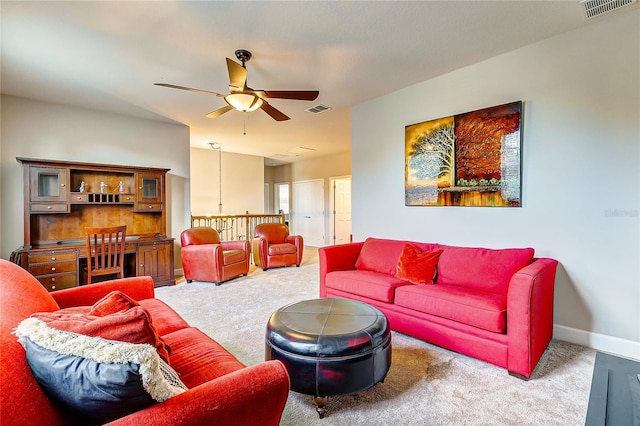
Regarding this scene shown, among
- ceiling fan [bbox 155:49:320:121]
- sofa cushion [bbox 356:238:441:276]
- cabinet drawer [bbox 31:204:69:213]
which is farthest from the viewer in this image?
cabinet drawer [bbox 31:204:69:213]

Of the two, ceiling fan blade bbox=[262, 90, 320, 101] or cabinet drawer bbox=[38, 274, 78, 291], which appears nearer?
ceiling fan blade bbox=[262, 90, 320, 101]

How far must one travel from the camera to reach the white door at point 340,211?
811 cm

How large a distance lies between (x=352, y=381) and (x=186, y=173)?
4.70m

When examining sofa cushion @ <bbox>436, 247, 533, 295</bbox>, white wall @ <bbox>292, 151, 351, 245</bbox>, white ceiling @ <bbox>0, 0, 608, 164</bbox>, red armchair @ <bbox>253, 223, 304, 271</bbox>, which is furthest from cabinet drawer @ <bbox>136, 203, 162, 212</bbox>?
white wall @ <bbox>292, 151, 351, 245</bbox>

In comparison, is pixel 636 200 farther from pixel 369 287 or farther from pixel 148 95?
pixel 148 95

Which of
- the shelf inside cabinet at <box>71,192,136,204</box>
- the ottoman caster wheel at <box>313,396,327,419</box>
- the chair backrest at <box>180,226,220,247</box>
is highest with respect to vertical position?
the shelf inside cabinet at <box>71,192,136,204</box>

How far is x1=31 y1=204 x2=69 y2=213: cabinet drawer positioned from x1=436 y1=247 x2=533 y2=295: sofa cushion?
15.5 ft

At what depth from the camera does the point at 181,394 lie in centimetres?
88

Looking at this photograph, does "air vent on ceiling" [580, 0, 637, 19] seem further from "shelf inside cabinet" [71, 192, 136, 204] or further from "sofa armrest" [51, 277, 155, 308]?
"shelf inside cabinet" [71, 192, 136, 204]

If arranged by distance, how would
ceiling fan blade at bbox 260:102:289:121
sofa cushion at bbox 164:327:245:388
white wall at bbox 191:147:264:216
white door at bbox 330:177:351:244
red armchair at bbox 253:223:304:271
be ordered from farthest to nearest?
white door at bbox 330:177:351:244 < white wall at bbox 191:147:264:216 < red armchair at bbox 253:223:304:271 < ceiling fan blade at bbox 260:102:289:121 < sofa cushion at bbox 164:327:245:388

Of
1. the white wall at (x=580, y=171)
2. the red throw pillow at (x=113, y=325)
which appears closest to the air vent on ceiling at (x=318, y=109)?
the white wall at (x=580, y=171)

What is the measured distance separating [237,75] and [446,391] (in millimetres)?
2875

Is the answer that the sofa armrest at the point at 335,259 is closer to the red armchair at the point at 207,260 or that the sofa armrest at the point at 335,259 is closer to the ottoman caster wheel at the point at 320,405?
the ottoman caster wheel at the point at 320,405

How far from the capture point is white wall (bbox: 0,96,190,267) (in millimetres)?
3781
